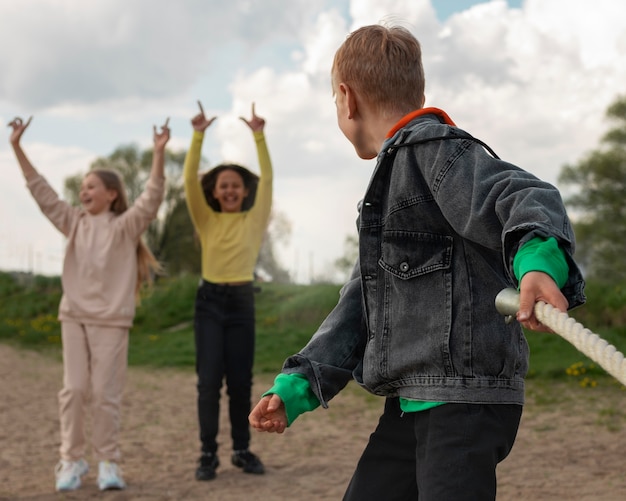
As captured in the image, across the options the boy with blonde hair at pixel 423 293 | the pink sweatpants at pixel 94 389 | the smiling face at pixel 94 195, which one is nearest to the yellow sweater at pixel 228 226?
the smiling face at pixel 94 195

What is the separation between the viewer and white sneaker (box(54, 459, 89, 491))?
5324 millimetres

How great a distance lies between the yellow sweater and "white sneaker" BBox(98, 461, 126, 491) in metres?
1.30

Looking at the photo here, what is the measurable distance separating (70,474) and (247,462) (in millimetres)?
1140

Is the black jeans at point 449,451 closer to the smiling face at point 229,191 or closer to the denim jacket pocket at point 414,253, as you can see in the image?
the denim jacket pocket at point 414,253

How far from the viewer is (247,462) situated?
580 cm

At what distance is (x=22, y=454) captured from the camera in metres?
6.59

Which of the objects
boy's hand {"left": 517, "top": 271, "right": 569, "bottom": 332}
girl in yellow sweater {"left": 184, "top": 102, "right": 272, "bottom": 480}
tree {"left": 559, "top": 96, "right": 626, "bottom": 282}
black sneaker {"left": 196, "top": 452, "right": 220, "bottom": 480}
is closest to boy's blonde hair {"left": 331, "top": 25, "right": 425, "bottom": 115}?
boy's hand {"left": 517, "top": 271, "right": 569, "bottom": 332}

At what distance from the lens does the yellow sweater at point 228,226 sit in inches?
221

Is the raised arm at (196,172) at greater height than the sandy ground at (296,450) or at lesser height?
greater

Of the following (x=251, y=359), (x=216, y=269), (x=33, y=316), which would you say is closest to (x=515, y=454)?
(x=251, y=359)

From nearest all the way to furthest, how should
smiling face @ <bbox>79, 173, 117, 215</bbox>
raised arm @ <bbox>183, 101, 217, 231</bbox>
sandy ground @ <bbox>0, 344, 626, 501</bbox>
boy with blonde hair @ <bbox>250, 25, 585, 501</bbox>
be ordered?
boy with blonde hair @ <bbox>250, 25, 585, 501</bbox> → sandy ground @ <bbox>0, 344, 626, 501</bbox> → raised arm @ <bbox>183, 101, 217, 231</bbox> → smiling face @ <bbox>79, 173, 117, 215</bbox>

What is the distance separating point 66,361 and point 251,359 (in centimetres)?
116

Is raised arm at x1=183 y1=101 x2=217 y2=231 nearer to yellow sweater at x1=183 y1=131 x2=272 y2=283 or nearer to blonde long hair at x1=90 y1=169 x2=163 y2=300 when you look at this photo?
yellow sweater at x1=183 y1=131 x2=272 y2=283

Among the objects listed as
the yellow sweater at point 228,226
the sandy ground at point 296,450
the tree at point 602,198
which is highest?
the tree at point 602,198
